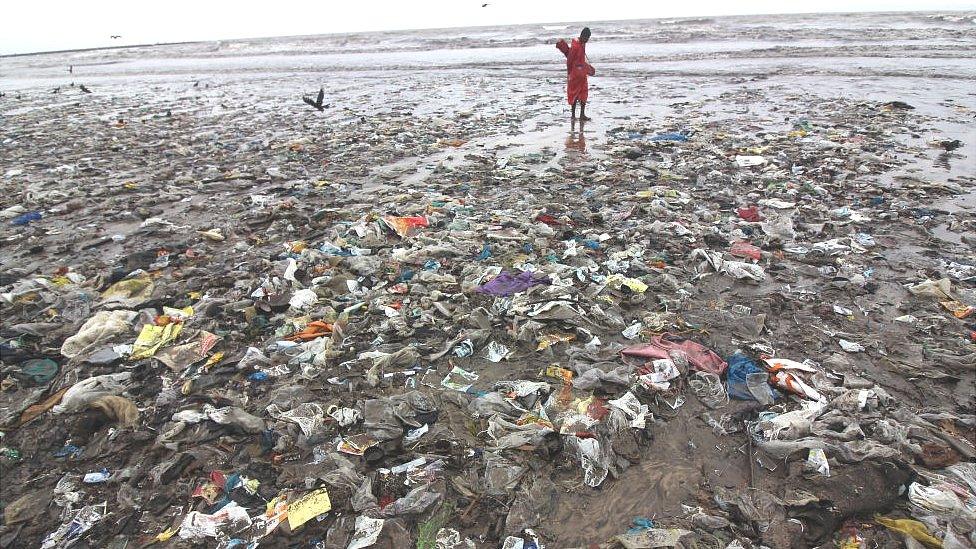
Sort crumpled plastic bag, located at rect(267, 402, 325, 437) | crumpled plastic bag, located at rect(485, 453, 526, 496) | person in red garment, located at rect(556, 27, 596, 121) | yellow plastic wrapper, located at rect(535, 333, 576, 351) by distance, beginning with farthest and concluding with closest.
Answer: person in red garment, located at rect(556, 27, 596, 121)
yellow plastic wrapper, located at rect(535, 333, 576, 351)
crumpled plastic bag, located at rect(267, 402, 325, 437)
crumpled plastic bag, located at rect(485, 453, 526, 496)

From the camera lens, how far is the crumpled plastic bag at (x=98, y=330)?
12.6 ft

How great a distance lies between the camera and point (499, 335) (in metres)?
3.82

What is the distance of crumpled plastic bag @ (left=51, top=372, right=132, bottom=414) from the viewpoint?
3.21 meters

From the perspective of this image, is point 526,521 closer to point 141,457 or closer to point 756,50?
point 141,457

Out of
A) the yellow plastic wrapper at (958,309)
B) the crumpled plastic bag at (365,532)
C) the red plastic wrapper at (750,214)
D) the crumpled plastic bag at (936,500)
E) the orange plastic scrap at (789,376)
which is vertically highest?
the red plastic wrapper at (750,214)

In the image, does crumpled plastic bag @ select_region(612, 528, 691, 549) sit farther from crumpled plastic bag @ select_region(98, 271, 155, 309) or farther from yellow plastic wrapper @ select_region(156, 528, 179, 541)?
crumpled plastic bag @ select_region(98, 271, 155, 309)

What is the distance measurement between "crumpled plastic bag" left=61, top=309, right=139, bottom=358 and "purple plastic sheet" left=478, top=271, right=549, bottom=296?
306 cm

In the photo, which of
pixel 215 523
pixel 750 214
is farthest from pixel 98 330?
pixel 750 214

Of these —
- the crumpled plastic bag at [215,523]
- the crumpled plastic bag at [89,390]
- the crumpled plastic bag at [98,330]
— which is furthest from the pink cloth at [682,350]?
the crumpled plastic bag at [98,330]

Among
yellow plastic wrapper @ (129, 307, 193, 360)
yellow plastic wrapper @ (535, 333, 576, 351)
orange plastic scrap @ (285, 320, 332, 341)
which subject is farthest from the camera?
orange plastic scrap @ (285, 320, 332, 341)

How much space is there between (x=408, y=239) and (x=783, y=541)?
14.1 ft

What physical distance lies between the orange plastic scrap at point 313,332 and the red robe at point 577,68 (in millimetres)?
7660

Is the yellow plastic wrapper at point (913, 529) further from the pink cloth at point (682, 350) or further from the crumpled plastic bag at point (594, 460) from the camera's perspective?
the crumpled plastic bag at point (594, 460)

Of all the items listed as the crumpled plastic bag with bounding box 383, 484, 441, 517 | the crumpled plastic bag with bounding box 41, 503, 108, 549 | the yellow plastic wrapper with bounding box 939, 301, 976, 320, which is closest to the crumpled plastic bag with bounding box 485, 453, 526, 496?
the crumpled plastic bag with bounding box 383, 484, 441, 517
